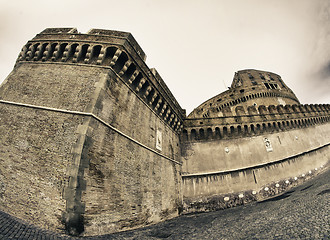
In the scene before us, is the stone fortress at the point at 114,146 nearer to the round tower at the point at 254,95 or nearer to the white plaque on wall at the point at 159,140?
the white plaque on wall at the point at 159,140

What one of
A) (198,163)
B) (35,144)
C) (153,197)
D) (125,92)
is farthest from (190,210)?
(35,144)

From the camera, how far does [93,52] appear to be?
7141 millimetres

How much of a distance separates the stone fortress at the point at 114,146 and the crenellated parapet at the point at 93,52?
53mm

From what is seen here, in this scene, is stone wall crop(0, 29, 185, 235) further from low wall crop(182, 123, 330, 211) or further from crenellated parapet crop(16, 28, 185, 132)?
low wall crop(182, 123, 330, 211)

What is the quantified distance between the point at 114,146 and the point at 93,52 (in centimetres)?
495

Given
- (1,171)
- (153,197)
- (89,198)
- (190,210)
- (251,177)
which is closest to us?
(89,198)

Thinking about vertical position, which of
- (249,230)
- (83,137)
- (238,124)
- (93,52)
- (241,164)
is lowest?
(249,230)

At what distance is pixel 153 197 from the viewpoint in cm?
733

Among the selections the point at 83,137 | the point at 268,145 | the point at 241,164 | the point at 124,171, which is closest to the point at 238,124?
the point at 268,145

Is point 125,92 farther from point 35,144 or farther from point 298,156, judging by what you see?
point 298,156

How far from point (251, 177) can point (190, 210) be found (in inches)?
215

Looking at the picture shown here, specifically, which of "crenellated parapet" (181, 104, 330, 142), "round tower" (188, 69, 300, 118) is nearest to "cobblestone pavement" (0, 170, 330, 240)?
"crenellated parapet" (181, 104, 330, 142)

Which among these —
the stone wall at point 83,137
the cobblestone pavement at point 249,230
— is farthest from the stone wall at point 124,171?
the cobblestone pavement at point 249,230

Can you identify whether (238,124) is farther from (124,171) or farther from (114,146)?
(114,146)
